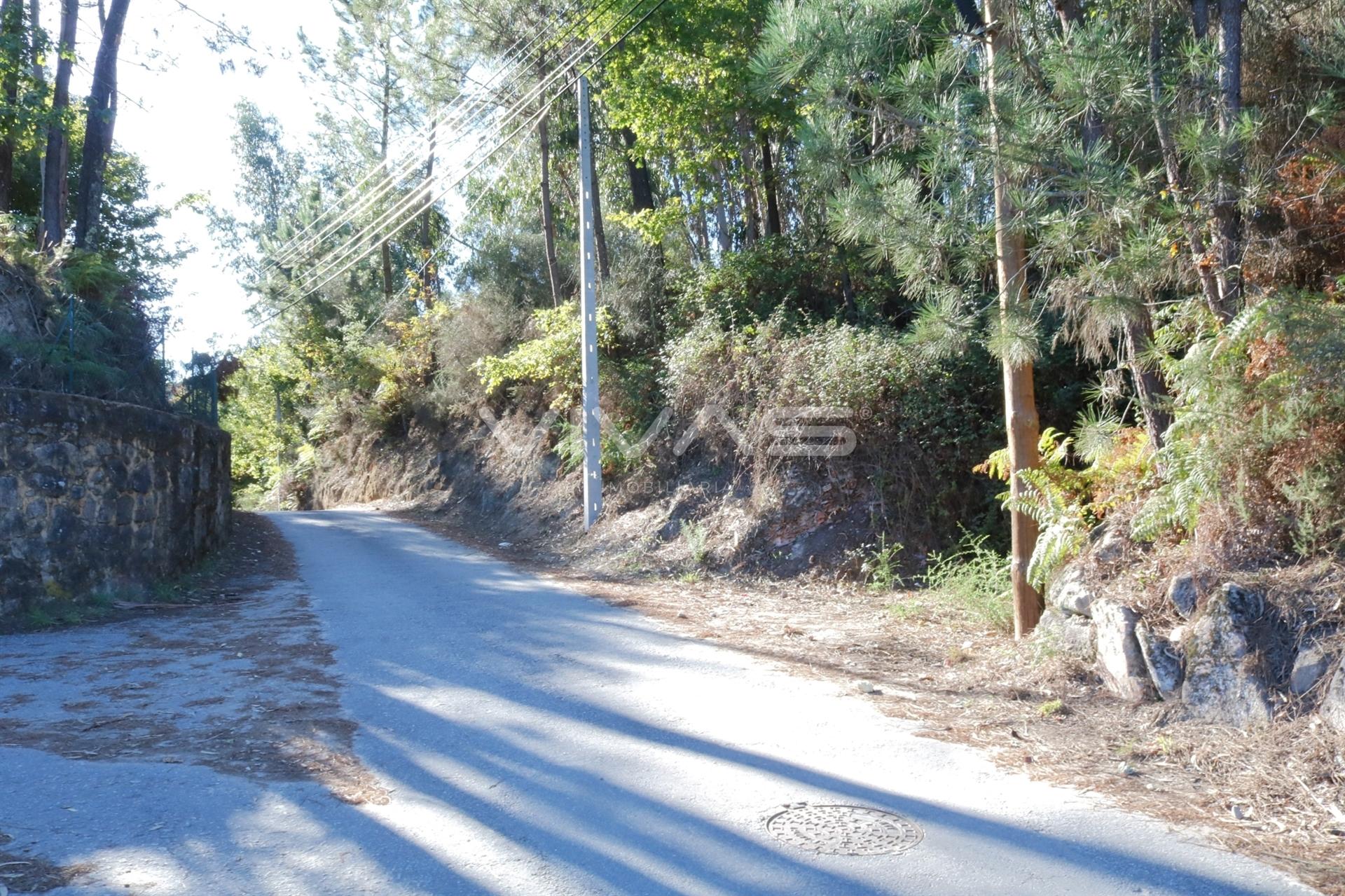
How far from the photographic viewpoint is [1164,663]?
20.2 feet

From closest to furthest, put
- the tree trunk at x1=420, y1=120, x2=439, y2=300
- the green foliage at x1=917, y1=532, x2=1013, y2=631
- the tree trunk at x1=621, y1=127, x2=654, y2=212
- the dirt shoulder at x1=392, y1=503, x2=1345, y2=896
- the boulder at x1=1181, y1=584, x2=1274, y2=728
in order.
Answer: the dirt shoulder at x1=392, y1=503, x2=1345, y2=896 → the boulder at x1=1181, y1=584, x2=1274, y2=728 → the green foliage at x1=917, y1=532, x2=1013, y2=631 → the tree trunk at x1=621, y1=127, x2=654, y2=212 → the tree trunk at x1=420, y1=120, x2=439, y2=300

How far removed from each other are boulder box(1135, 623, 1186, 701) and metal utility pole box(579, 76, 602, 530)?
10628 mm

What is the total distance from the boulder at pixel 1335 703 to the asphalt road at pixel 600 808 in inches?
48.0

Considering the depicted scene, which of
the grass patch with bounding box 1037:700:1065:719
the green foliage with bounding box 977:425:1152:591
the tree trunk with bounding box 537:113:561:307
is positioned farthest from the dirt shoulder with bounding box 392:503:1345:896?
the tree trunk with bounding box 537:113:561:307

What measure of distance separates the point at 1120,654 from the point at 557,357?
1425 cm

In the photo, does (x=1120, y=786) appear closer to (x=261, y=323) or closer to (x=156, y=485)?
(x=156, y=485)

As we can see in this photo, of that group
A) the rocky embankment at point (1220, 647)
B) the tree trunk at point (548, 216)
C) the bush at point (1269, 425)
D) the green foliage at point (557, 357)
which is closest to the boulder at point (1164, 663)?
the rocky embankment at point (1220, 647)

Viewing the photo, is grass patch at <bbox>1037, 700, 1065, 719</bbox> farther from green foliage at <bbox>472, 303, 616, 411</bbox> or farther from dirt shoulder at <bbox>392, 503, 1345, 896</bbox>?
green foliage at <bbox>472, 303, 616, 411</bbox>

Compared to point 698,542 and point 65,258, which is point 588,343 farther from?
point 65,258

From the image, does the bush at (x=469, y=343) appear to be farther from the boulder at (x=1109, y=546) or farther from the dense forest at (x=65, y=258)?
the boulder at (x=1109, y=546)

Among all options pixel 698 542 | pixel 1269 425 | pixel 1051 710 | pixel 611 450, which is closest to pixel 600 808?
pixel 1051 710

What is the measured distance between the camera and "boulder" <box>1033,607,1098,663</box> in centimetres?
698

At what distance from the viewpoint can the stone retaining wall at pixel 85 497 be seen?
396 inches

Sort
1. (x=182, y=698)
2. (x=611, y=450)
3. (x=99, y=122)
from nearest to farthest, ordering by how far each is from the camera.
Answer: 1. (x=182, y=698)
2. (x=99, y=122)
3. (x=611, y=450)
